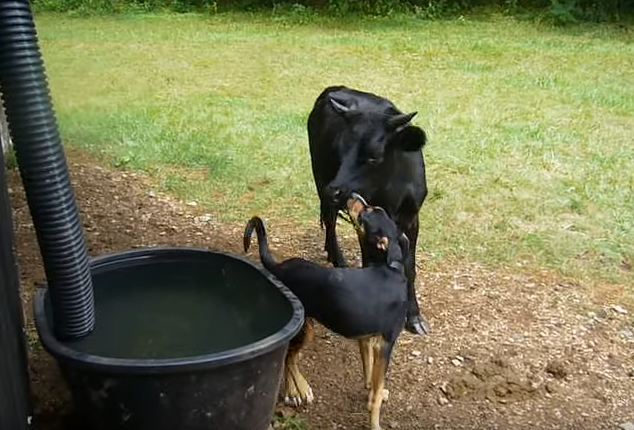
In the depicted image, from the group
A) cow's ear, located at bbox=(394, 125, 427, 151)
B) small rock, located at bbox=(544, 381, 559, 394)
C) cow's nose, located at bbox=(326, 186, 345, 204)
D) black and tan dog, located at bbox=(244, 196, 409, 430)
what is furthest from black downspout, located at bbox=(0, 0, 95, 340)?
small rock, located at bbox=(544, 381, 559, 394)

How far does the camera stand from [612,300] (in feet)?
13.8

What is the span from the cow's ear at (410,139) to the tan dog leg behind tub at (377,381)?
907mm

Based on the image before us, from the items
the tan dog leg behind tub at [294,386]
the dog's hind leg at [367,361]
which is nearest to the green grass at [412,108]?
the dog's hind leg at [367,361]

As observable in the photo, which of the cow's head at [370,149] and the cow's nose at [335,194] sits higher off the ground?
the cow's head at [370,149]

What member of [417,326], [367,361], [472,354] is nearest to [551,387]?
[472,354]

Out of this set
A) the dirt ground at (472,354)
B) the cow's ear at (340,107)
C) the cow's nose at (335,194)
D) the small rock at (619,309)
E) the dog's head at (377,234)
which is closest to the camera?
the dog's head at (377,234)

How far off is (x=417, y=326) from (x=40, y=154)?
2.10 m

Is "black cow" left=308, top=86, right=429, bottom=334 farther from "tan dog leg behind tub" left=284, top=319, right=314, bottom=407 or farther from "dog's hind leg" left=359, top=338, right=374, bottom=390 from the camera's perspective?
"tan dog leg behind tub" left=284, top=319, right=314, bottom=407

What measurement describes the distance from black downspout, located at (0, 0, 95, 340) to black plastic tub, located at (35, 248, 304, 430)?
0.76 ft

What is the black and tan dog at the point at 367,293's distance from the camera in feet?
9.57

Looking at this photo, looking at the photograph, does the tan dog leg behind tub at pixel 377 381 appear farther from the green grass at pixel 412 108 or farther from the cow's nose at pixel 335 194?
the green grass at pixel 412 108

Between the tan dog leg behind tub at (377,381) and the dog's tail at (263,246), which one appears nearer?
the tan dog leg behind tub at (377,381)

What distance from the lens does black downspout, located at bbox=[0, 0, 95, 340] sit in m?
2.16

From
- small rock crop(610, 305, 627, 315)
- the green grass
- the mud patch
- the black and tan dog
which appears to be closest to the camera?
the black and tan dog
